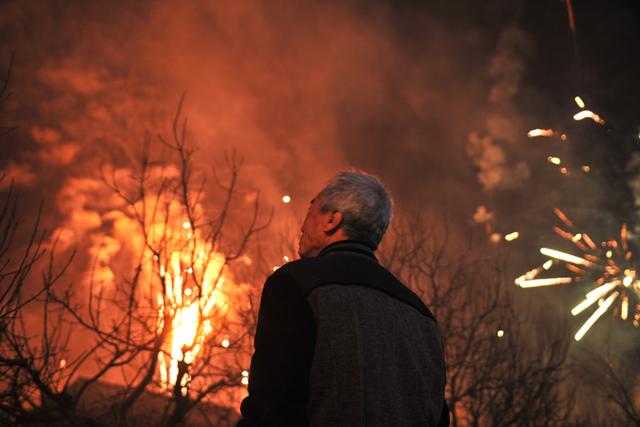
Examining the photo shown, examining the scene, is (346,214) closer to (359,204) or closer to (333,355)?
(359,204)

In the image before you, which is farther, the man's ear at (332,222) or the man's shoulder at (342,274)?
the man's ear at (332,222)

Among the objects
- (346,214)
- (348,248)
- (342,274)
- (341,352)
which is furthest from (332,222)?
(341,352)

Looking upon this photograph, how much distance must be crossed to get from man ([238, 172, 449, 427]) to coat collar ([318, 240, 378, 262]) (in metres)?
0.05

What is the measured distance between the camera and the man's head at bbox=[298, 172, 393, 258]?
101 inches

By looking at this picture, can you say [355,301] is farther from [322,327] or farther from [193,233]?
[193,233]

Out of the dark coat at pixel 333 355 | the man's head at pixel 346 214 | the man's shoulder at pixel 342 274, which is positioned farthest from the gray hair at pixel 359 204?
the dark coat at pixel 333 355

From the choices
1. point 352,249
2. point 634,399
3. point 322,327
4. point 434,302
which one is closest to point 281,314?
point 322,327

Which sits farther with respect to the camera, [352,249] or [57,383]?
[57,383]

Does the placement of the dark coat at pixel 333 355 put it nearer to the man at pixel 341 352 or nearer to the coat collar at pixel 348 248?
the man at pixel 341 352

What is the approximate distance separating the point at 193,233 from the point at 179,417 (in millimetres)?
3063

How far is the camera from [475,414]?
15.4m

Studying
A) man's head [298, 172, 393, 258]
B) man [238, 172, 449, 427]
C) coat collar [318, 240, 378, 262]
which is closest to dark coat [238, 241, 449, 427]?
man [238, 172, 449, 427]

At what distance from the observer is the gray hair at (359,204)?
2576 millimetres

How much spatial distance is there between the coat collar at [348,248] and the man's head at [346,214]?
0.08m
